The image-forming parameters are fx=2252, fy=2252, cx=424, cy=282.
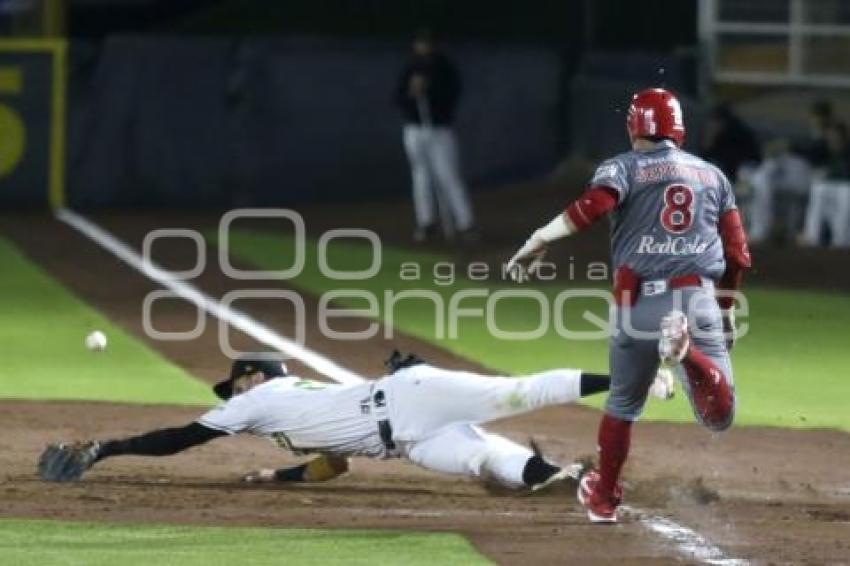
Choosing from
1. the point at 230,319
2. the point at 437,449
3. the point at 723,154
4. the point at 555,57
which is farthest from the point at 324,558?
the point at 555,57

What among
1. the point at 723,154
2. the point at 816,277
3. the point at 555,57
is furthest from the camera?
the point at 555,57

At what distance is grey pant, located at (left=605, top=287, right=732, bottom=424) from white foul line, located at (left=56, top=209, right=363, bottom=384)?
4.07m

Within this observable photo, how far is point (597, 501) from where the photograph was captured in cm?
917

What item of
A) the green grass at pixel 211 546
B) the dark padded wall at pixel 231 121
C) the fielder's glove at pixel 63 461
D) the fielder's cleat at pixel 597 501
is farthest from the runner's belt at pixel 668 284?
the dark padded wall at pixel 231 121

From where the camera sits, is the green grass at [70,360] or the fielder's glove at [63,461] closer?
the fielder's glove at [63,461]

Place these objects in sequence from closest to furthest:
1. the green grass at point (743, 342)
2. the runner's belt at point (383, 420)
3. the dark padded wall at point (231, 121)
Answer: the runner's belt at point (383, 420) → the green grass at point (743, 342) → the dark padded wall at point (231, 121)

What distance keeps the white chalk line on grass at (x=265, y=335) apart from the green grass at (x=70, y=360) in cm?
85

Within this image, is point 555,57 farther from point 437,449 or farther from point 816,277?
point 437,449

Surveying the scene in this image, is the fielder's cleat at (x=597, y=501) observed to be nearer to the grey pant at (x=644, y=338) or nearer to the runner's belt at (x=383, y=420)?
the grey pant at (x=644, y=338)

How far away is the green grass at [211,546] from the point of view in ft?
27.1

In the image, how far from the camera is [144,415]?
40.8 feet

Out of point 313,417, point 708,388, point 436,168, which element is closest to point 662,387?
point 708,388

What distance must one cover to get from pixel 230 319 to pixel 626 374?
27.0 feet

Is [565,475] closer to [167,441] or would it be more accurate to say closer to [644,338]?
[644,338]
